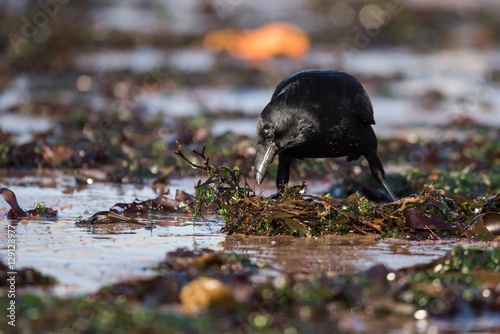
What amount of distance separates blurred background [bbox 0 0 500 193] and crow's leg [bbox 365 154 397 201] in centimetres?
118

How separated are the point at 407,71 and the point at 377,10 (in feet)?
22.7

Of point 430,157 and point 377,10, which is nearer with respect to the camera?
point 430,157

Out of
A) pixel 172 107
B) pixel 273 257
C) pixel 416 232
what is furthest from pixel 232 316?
pixel 172 107

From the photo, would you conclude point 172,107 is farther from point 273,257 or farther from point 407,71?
point 273,257

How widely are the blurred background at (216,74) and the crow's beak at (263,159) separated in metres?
2.11

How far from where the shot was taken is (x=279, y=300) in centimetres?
350

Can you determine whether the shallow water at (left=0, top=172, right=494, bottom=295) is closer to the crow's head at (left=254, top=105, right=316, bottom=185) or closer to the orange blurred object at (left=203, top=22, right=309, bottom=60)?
the crow's head at (left=254, top=105, right=316, bottom=185)

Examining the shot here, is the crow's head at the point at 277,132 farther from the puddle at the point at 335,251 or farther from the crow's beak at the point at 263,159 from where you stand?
the puddle at the point at 335,251

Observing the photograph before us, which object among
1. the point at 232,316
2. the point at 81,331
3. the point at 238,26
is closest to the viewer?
the point at 81,331

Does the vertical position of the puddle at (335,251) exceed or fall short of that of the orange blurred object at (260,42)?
it falls short

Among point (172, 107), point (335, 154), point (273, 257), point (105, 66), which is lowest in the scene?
point (273, 257)

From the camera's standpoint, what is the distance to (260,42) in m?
18.4

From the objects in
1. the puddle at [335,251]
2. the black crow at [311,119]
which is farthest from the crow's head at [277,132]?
the puddle at [335,251]

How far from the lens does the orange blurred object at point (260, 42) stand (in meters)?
18.0
